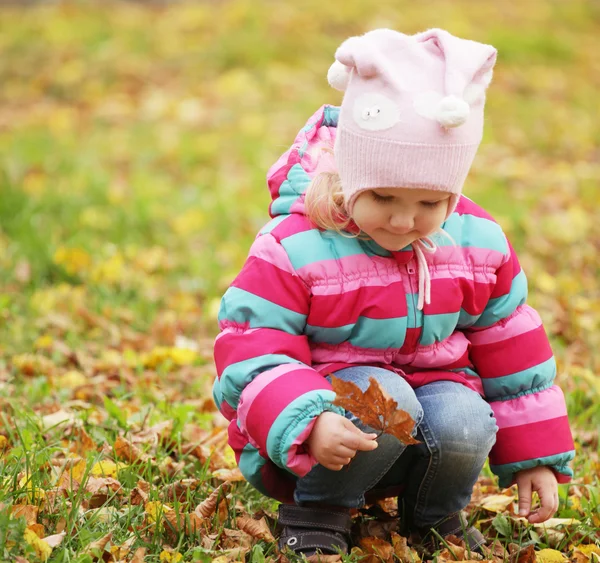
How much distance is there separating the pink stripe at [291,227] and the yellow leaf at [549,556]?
903mm

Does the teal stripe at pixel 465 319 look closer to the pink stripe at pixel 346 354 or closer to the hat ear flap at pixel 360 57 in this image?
the pink stripe at pixel 346 354

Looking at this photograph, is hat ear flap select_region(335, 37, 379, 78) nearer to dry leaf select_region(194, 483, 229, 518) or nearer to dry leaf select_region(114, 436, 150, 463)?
dry leaf select_region(194, 483, 229, 518)

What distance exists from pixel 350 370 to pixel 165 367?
4.29 ft

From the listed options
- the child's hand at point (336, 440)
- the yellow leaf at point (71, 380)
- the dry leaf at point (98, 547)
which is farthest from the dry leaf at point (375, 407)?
the yellow leaf at point (71, 380)

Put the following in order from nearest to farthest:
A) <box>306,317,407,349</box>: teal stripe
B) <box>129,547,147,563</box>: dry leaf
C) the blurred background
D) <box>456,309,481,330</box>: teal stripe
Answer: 1. <box>129,547,147,563</box>: dry leaf
2. <box>306,317,407,349</box>: teal stripe
3. <box>456,309,481,330</box>: teal stripe
4. the blurred background

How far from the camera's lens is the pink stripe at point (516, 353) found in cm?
208

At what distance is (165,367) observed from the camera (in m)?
3.14

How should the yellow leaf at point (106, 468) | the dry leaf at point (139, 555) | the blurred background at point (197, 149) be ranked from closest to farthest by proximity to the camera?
the dry leaf at point (139, 555) → the yellow leaf at point (106, 468) → the blurred background at point (197, 149)

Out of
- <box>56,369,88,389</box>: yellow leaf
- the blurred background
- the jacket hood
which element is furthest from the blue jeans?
<box>56,369,88,389</box>: yellow leaf

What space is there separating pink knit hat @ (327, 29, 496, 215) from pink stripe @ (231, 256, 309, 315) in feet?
0.81

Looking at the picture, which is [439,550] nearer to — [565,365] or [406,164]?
[406,164]

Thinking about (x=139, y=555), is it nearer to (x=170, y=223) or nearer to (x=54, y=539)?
(x=54, y=539)

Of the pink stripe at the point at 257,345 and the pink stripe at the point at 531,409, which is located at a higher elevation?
the pink stripe at the point at 257,345

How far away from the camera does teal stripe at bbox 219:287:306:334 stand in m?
1.89
